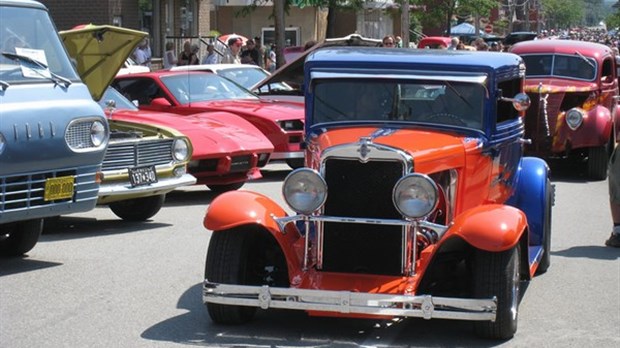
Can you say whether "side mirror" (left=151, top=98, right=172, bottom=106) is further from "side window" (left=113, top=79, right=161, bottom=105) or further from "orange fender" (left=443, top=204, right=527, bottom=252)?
"orange fender" (left=443, top=204, right=527, bottom=252)

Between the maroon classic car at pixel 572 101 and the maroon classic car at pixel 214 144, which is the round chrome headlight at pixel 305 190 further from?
the maroon classic car at pixel 572 101

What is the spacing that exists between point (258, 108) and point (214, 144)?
2.78 meters

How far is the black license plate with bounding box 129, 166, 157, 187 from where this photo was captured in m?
11.8

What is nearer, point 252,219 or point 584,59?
point 252,219

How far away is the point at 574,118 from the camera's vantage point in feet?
59.2

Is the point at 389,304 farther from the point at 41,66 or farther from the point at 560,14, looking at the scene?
the point at 560,14

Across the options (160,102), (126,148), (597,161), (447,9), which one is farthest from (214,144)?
(447,9)

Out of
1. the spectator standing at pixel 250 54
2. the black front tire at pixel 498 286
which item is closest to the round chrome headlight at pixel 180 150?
the black front tire at pixel 498 286

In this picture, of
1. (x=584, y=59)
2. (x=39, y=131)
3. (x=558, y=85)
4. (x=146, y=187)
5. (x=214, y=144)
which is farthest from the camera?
(x=584, y=59)

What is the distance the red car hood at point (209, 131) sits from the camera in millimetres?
13336

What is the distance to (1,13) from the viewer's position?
980 centimetres

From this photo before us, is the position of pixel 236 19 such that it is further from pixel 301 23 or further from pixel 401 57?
pixel 401 57

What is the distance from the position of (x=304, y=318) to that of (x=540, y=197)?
249cm

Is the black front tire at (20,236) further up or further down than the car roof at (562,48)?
further down
